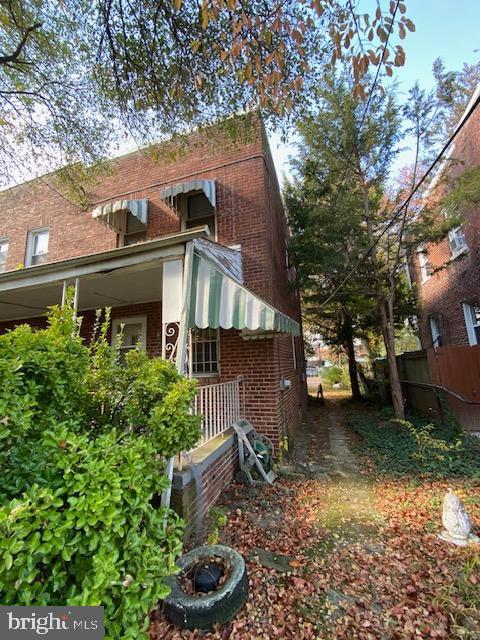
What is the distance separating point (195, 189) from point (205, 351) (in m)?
3.85

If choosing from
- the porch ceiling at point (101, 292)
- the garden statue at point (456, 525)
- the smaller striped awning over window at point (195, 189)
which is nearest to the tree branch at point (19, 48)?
the smaller striped awning over window at point (195, 189)

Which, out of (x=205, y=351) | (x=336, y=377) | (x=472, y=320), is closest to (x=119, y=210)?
(x=205, y=351)

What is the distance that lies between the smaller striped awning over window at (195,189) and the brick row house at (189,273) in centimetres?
3

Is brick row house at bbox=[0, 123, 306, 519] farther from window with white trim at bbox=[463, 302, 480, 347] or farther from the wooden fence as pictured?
window with white trim at bbox=[463, 302, 480, 347]

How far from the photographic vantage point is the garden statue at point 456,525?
337 cm

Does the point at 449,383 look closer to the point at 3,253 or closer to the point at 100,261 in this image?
the point at 100,261

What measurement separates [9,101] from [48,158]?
1169 mm

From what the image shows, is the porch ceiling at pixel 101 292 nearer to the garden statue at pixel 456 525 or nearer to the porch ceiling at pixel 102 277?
the porch ceiling at pixel 102 277

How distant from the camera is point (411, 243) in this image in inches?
317

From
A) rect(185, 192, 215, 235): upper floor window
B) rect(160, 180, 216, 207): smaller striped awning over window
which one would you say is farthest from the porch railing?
rect(160, 180, 216, 207): smaller striped awning over window

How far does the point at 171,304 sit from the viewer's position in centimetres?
418

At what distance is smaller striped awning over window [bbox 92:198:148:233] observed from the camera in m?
7.50

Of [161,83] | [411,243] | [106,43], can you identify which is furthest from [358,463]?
[106,43]

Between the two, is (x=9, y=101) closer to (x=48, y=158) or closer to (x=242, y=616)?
(x=48, y=158)
